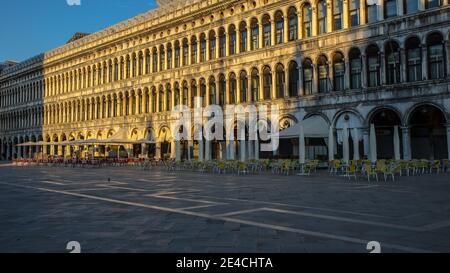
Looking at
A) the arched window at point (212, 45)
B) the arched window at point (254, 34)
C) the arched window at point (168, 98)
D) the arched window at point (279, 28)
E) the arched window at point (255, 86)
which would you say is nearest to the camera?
the arched window at point (279, 28)

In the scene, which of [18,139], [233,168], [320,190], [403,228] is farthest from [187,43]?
[18,139]

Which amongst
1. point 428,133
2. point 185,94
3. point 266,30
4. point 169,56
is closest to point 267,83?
point 266,30

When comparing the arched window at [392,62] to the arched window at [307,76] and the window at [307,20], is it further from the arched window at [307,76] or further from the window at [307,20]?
the window at [307,20]

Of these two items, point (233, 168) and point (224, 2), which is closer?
point (233, 168)

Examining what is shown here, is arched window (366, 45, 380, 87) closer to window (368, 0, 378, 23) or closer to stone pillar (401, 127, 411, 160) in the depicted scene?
window (368, 0, 378, 23)

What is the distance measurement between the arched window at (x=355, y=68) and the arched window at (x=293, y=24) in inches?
210

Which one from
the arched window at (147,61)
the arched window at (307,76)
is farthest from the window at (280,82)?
the arched window at (147,61)

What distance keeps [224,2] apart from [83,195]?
97.4ft

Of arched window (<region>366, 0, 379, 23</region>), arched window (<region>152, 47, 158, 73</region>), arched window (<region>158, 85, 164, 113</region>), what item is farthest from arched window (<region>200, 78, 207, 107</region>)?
arched window (<region>366, 0, 379, 23</region>)

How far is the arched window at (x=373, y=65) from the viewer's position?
1176 inches

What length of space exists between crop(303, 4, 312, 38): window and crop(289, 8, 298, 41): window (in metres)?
0.75

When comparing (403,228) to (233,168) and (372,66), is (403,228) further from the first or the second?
(372,66)

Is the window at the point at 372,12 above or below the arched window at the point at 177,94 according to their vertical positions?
above
